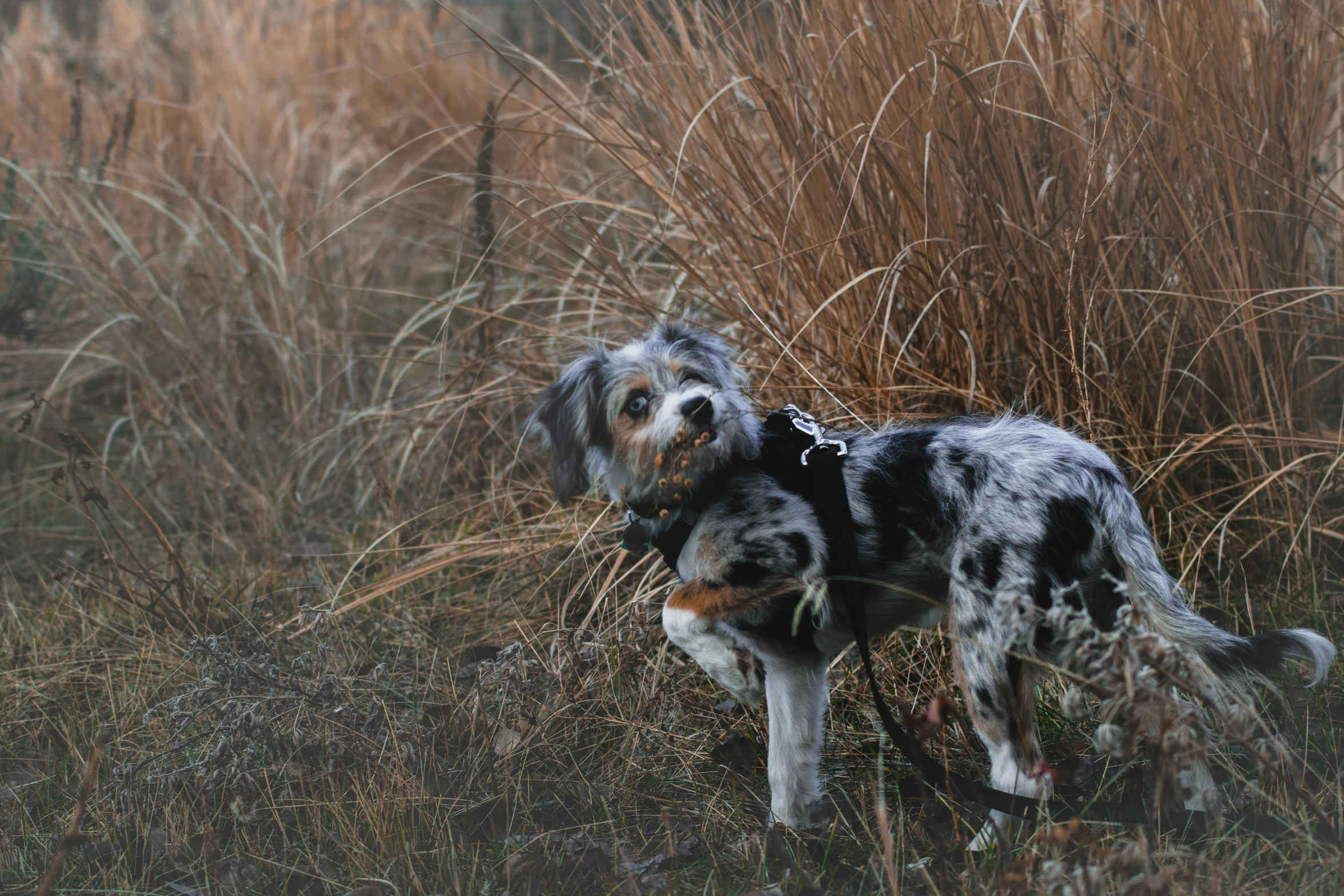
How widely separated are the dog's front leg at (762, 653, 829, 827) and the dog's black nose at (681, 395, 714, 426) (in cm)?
59

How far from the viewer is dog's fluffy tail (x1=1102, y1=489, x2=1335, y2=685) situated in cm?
197

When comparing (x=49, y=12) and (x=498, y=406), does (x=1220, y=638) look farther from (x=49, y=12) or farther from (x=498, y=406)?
(x=49, y=12)

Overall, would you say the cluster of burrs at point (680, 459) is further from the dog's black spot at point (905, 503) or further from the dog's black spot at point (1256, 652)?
the dog's black spot at point (1256, 652)

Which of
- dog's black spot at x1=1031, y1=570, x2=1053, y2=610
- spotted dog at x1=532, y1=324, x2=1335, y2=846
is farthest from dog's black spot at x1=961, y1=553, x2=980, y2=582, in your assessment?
dog's black spot at x1=1031, y1=570, x2=1053, y2=610

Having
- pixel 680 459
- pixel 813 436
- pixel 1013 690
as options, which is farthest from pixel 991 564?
pixel 680 459

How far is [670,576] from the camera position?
3.33 meters

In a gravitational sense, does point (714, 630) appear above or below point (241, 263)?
below

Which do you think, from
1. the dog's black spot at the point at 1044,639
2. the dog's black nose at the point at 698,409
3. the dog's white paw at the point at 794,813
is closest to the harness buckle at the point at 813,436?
the dog's black nose at the point at 698,409

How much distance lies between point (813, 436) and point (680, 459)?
0.34 meters

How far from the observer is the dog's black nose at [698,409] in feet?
7.73

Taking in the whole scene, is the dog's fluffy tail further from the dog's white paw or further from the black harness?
the dog's white paw

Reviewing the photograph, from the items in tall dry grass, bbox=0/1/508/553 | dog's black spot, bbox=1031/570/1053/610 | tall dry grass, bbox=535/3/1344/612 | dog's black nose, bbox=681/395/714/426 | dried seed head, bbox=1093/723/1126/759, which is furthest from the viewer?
tall dry grass, bbox=0/1/508/553

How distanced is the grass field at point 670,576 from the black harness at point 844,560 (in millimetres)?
69

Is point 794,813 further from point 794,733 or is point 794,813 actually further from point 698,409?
point 698,409
